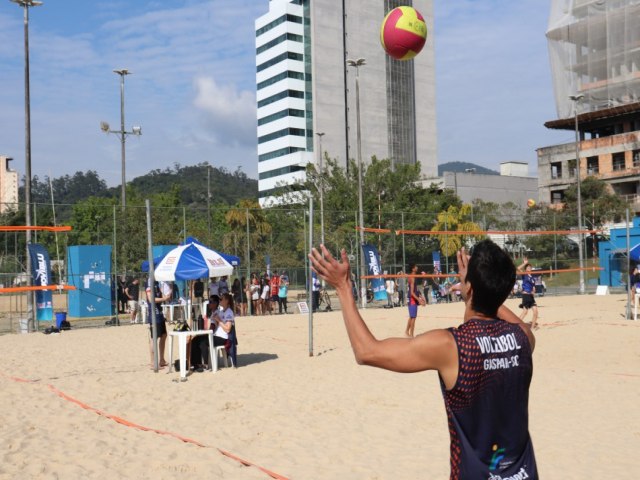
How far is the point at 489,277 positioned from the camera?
A: 225 centimetres

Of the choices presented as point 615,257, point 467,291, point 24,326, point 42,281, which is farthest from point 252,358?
point 615,257

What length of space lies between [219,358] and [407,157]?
75.7 m

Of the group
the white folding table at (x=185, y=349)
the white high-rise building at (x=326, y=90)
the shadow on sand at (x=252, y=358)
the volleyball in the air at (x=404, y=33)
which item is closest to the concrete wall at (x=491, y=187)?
the white high-rise building at (x=326, y=90)

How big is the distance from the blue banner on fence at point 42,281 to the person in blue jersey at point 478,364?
15973 millimetres

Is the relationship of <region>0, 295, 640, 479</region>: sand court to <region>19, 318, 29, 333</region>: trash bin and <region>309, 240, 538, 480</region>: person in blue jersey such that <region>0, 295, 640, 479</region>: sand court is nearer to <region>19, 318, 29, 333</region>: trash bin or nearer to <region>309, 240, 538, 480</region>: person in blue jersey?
<region>309, 240, 538, 480</region>: person in blue jersey

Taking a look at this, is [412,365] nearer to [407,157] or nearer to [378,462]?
[378,462]

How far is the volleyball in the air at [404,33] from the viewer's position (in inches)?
424

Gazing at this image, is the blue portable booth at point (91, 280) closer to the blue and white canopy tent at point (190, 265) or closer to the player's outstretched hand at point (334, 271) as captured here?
the blue and white canopy tent at point (190, 265)

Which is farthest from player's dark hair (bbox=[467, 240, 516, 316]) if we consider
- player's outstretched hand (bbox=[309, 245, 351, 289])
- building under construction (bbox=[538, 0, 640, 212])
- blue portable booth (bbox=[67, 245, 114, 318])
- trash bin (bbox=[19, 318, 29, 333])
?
building under construction (bbox=[538, 0, 640, 212])

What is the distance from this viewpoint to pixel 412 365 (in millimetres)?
2164

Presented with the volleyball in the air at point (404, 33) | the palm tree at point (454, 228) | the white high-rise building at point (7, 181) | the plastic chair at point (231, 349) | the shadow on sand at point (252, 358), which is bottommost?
the shadow on sand at point (252, 358)

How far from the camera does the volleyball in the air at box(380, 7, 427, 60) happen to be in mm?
10758

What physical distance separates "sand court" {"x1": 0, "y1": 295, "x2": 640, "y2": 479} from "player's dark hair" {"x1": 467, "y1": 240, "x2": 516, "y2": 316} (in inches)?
124

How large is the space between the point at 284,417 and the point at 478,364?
5.19 meters
